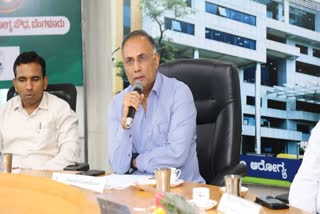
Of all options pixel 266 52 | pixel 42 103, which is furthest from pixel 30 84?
pixel 266 52

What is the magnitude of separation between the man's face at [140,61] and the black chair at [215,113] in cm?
17

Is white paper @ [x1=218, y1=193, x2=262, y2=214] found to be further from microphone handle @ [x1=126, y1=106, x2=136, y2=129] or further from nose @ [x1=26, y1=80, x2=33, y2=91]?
nose @ [x1=26, y1=80, x2=33, y2=91]

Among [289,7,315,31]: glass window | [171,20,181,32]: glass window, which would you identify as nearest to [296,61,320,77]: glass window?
[289,7,315,31]: glass window

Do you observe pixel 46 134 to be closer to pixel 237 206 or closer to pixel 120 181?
pixel 120 181

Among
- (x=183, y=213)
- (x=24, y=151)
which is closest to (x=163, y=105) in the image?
(x=24, y=151)

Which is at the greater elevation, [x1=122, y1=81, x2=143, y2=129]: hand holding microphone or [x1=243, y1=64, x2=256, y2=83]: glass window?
[x1=243, y1=64, x2=256, y2=83]: glass window

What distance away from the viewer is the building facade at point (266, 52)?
3236 millimetres

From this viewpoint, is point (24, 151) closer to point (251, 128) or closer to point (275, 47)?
point (251, 128)

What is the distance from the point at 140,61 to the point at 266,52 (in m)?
1.62

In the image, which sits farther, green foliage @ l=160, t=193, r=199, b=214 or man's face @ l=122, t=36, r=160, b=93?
man's face @ l=122, t=36, r=160, b=93

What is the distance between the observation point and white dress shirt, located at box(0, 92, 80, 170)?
2.43 m

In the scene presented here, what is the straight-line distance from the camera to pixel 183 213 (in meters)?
0.53

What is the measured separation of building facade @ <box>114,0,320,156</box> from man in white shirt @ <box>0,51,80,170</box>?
4.44 feet

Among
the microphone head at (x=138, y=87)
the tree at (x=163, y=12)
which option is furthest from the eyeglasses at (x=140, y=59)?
the tree at (x=163, y=12)
